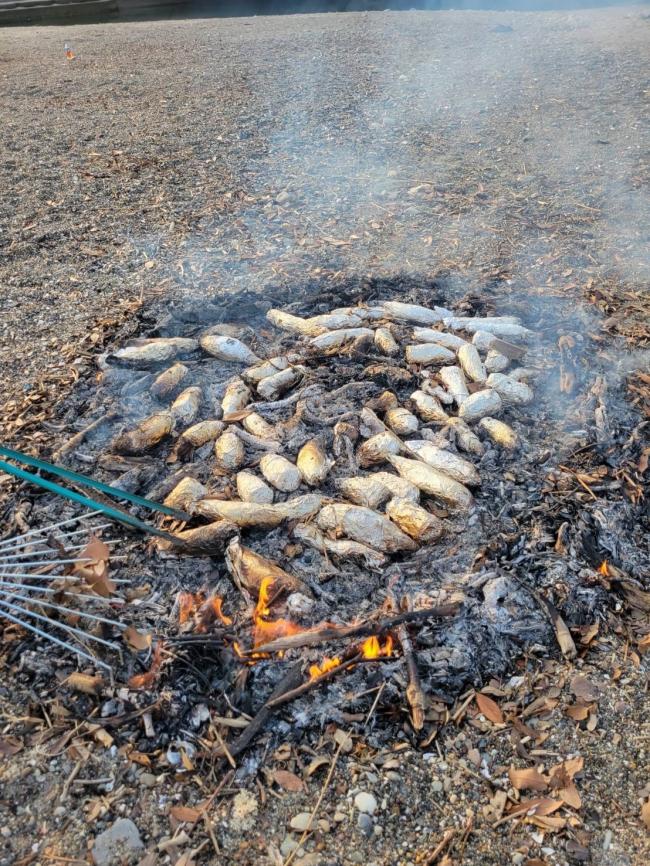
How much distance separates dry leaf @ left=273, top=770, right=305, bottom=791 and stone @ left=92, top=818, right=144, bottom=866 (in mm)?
439

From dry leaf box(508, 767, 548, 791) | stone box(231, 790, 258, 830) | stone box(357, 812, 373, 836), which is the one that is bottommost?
stone box(357, 812, 373, 836)

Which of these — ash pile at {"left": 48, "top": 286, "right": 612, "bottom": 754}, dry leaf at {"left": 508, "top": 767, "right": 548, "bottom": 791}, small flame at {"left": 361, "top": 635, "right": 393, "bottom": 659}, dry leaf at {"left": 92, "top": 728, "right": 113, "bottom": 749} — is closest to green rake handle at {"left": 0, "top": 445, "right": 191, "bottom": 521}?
ash pile at {"left": 48, "top": 286, "right": 612, "bottom": 754}

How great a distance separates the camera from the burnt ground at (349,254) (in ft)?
6.52

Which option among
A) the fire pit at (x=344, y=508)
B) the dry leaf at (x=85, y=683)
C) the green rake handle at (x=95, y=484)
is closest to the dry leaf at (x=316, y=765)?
the fire pit at (x=344, y=508)

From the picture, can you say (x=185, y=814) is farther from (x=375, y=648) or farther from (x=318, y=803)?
(x=375, y=648)

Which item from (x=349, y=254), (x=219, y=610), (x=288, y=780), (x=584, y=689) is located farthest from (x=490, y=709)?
(x=349, y=254)

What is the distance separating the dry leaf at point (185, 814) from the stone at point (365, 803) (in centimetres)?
50

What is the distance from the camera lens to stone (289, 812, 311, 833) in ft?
6.35

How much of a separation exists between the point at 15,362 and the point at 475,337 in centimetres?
277

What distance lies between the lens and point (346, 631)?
2320 millimetres

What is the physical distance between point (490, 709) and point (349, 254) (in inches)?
135

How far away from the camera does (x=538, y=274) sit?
4426 millimetres

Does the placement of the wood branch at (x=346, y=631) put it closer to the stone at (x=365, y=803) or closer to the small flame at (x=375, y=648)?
the small flame at (x=375, y=648)

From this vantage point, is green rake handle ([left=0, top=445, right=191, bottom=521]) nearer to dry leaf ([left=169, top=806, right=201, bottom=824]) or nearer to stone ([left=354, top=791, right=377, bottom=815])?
dry leaf ([left=169, top=806, right=201, bottom=824])
